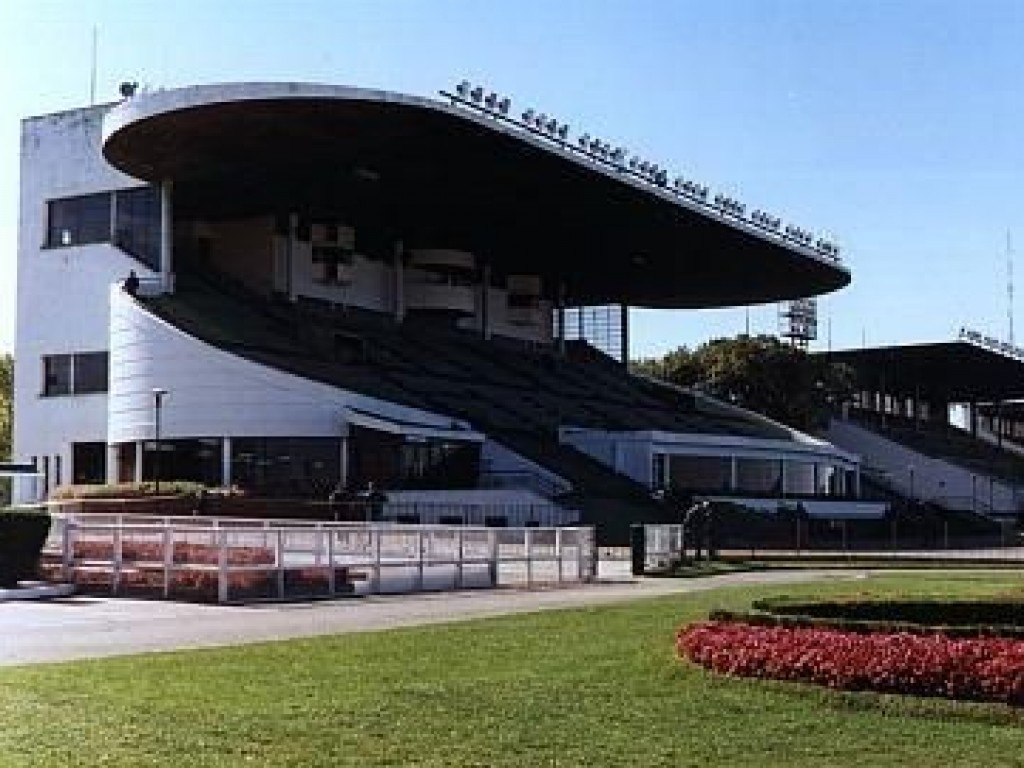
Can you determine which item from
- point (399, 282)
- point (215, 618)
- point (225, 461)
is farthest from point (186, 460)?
point (215, 618)

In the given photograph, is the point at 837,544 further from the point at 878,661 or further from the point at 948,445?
the point at 948,445

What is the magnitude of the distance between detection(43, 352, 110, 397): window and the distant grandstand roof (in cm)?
5963

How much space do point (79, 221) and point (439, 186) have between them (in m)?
16.2

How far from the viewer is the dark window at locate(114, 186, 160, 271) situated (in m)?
67.4

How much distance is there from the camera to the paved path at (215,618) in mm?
17297

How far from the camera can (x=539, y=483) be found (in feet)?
205

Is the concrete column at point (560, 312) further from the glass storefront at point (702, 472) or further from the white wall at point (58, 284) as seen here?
the white wall at point (58, 284)

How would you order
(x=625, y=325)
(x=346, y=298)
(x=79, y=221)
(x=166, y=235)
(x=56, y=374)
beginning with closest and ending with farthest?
(x=166, y=235), (x=79, y=221), (x=56, y=374), (x=346, y=298), (x=625, y=325)

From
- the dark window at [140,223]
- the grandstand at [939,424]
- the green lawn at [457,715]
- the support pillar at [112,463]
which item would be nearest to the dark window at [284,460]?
the support pillar at [112,463]

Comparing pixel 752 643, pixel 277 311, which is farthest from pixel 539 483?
pixel 752 643

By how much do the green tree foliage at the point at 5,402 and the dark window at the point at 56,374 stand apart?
33.4 m

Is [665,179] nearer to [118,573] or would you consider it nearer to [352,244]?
[352,244]

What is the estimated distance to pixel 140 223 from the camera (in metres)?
68.1

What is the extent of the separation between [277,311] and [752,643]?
6026 centimetres
